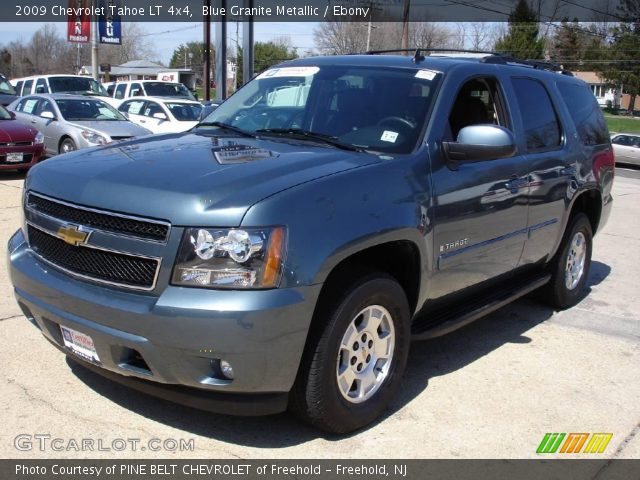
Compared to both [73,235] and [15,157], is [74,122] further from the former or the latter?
[73,235]

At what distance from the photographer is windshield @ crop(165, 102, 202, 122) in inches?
665

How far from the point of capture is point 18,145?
1220 cm

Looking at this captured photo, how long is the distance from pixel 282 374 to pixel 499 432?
1.39 meters

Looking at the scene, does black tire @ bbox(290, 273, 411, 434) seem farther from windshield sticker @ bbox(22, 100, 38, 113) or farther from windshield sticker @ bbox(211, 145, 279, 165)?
windshield sticker @ bbox(22, 100, 38, 113)

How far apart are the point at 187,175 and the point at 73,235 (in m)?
0.62

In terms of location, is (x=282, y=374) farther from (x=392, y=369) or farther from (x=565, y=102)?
(x=565, y=102)

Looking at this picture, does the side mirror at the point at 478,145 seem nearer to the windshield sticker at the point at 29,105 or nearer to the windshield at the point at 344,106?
the windshield at the point at 344,106

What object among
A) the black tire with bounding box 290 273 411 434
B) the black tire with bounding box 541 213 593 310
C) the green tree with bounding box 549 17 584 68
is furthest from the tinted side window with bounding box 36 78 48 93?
the green tree with bounding box 549 17 584 68

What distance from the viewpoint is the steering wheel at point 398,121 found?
159 inches

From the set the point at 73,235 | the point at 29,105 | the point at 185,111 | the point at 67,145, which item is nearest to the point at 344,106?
the point at 73,235

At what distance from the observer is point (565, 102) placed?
561 cm

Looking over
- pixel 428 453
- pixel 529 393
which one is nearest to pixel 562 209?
pixel 529 393

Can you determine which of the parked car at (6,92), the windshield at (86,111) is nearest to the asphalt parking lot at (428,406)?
the windshield at (86,111)

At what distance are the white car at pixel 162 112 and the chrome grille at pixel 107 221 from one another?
42.6ft
